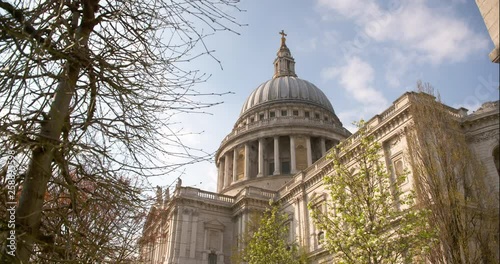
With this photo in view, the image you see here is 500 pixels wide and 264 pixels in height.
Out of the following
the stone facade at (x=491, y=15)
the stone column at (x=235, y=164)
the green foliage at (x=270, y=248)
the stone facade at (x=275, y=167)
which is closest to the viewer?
the stone facade at (x=491, y=15)

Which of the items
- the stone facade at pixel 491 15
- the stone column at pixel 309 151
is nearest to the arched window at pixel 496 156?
the stone facade at pixel 491 15

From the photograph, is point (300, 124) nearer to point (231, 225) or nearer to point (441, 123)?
point (231, 225)

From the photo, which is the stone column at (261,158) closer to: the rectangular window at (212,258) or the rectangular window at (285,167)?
the rectangular window at (285,167)

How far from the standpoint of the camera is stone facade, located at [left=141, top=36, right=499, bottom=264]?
958 inches

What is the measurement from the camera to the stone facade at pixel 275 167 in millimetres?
24328

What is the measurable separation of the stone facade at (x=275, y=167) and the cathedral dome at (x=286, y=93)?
159 mm

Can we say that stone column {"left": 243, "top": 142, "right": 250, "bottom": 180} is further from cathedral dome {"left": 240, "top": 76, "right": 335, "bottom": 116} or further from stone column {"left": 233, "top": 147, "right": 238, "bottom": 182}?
cathedral dome {"left": 240, "top": 76, "right": 335, "bottom": 116}

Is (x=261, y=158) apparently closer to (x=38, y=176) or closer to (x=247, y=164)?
(x=247, y=164)

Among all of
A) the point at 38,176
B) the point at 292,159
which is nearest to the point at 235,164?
the point at 292,159

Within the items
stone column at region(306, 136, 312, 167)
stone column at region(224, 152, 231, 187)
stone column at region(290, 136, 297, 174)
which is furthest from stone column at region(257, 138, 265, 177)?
stone column at region(306, 136, 312, 167)

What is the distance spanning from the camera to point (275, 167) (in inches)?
1954

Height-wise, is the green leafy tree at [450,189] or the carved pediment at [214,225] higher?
the carved pediment at [214,225]

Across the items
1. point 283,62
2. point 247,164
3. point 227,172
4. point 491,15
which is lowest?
point 491,15

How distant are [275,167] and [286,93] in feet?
54.5
